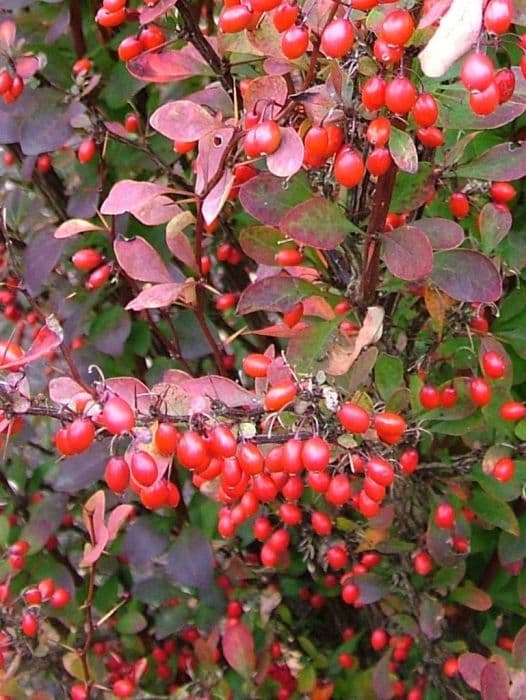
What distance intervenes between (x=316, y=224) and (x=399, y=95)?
19 centimetres

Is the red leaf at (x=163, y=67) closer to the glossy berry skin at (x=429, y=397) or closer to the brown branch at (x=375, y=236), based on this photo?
the brown branch at (x=375, y=236)

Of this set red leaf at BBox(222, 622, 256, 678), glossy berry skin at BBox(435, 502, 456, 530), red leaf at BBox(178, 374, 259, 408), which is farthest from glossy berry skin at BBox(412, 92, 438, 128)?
red leaf at BBox(222, 622, 256, 678)

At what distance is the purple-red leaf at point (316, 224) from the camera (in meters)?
0.80

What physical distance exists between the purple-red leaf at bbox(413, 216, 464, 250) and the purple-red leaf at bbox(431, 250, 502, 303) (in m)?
0.04

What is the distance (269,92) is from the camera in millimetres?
736

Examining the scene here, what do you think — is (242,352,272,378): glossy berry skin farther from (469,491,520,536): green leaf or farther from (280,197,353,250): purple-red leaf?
(469,491,520,536): green leaf

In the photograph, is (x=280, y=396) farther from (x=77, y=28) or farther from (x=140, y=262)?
(x=77, y=28)

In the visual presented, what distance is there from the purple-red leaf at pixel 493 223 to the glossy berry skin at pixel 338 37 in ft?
1.21

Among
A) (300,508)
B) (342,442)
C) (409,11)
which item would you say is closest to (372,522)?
(300,508)

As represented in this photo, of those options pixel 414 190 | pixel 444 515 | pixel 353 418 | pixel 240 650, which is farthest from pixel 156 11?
pixel 240 650

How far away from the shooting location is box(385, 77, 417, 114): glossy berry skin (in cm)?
64

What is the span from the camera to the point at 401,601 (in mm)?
1332

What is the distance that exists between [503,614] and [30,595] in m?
0.80

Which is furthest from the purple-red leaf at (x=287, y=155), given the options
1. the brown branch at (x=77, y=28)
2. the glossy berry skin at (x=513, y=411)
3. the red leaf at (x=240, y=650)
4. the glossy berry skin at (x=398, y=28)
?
the red leaf at (x=240, y=650)
